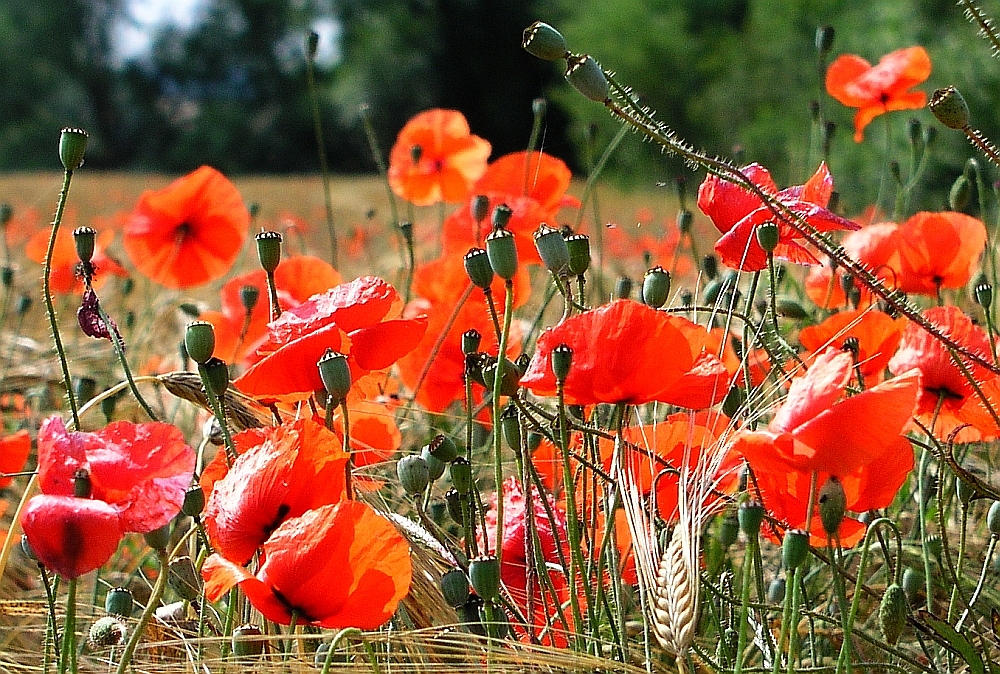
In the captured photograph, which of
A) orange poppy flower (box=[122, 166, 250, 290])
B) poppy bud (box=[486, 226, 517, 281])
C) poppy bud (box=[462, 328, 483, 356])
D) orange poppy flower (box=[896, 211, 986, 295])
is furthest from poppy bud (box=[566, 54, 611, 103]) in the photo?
orange poppy flower (box=[122, 166, 250, 290])

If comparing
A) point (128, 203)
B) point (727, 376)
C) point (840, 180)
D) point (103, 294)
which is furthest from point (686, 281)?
point (128, 203)

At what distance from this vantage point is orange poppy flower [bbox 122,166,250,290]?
160 centimetres

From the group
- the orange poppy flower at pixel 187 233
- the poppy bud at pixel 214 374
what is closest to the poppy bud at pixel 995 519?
the poppy bud at pixel 214 374

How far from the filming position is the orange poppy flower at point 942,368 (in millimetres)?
973

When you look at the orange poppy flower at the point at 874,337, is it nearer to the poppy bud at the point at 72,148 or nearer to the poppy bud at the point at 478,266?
the poppy bud at the point at 478,266

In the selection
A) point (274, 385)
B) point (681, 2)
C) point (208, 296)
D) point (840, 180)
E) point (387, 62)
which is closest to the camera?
point (274, 385)

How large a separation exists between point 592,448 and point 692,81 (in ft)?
52.6

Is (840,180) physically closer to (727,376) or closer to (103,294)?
(103,294)

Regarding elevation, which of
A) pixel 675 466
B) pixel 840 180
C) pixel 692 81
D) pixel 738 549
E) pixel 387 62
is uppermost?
pixel 387 62

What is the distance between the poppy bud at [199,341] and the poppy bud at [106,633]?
0.19 meters

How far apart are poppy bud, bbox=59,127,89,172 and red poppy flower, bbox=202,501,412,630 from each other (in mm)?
382

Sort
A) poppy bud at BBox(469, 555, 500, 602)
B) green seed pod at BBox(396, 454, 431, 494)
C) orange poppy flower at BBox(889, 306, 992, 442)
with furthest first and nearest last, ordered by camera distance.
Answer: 1. orange poppy flower at BBox(889, 306, 992, 442)
2. green seed pod at BBox(396, 454, 431, 494)
3. poppy bud at BBox(469, 555, 500, 602)

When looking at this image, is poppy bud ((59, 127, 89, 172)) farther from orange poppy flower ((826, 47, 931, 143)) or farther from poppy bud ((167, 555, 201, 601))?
orange poppy flower ((826, 47, 931, 143))

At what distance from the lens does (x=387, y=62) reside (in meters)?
22.2
